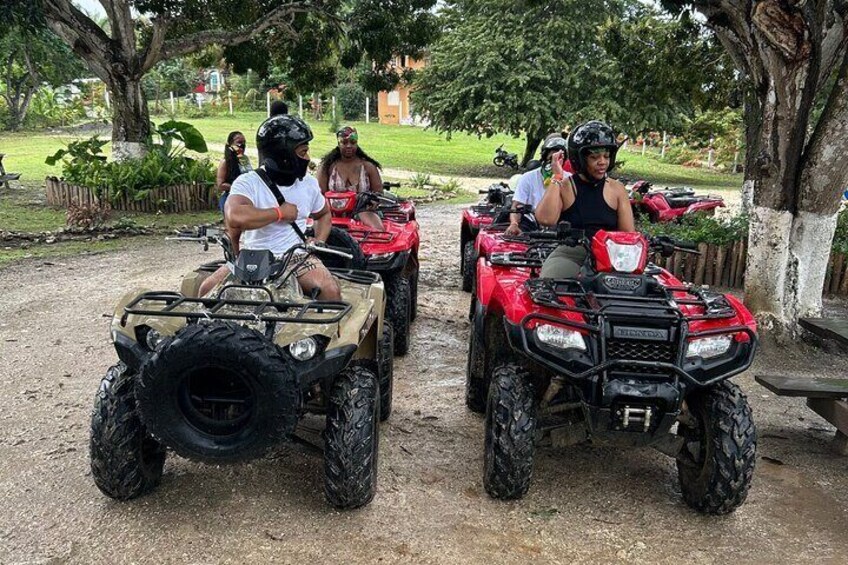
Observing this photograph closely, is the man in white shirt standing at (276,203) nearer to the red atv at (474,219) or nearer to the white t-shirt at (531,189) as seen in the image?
the white t-shirt at (531,189)

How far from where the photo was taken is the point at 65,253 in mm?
10086

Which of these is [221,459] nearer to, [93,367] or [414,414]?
[414,414]

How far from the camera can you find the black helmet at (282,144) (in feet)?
13.2

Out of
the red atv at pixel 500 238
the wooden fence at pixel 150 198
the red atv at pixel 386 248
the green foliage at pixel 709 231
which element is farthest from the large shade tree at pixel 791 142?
the wooden fence at pixel 150 198

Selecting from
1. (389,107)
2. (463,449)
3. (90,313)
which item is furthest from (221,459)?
(389,107)

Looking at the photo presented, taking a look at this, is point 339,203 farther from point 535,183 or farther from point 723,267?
point 723,267

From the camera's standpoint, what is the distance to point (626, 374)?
3.46 meters

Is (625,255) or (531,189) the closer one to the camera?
(625,255)

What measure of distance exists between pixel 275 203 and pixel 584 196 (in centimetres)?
184

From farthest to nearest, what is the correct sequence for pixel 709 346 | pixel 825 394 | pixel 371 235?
pixel 371 235, pixel 825 394, pixel 709 346

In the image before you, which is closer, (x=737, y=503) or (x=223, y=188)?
(x=737, y=503)

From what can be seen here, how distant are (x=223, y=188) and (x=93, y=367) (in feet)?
9.95

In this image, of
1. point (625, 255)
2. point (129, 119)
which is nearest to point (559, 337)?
point (625, 255)

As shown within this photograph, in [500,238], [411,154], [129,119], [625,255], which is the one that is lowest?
[411,154]
